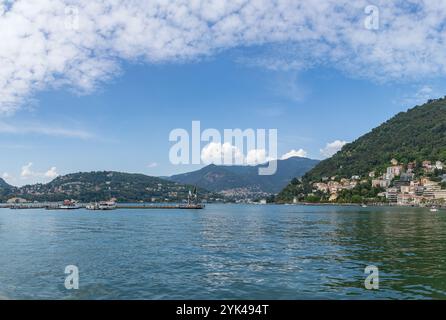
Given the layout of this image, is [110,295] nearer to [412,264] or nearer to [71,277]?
[71,277]

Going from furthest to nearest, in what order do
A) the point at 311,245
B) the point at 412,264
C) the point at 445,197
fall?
1. the point at 445,197
2. the point at 311,245
3. the point at 412,264

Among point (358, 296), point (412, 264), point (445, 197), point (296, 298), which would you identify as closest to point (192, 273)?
point (296, 298)

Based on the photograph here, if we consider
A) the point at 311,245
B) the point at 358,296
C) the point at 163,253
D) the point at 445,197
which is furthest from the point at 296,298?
the point at 445,197

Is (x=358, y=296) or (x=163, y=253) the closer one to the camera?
(x=358, y=296)

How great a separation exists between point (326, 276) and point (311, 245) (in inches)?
595

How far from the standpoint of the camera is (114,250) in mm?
35688

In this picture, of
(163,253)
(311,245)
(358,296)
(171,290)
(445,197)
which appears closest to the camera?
(358,296)

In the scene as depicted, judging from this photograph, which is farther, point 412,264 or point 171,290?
point 412,264

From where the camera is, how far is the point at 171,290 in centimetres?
2041

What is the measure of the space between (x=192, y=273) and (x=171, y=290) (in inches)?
172

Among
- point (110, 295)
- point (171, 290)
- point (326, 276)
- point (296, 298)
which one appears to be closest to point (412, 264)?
point (326, 276)
